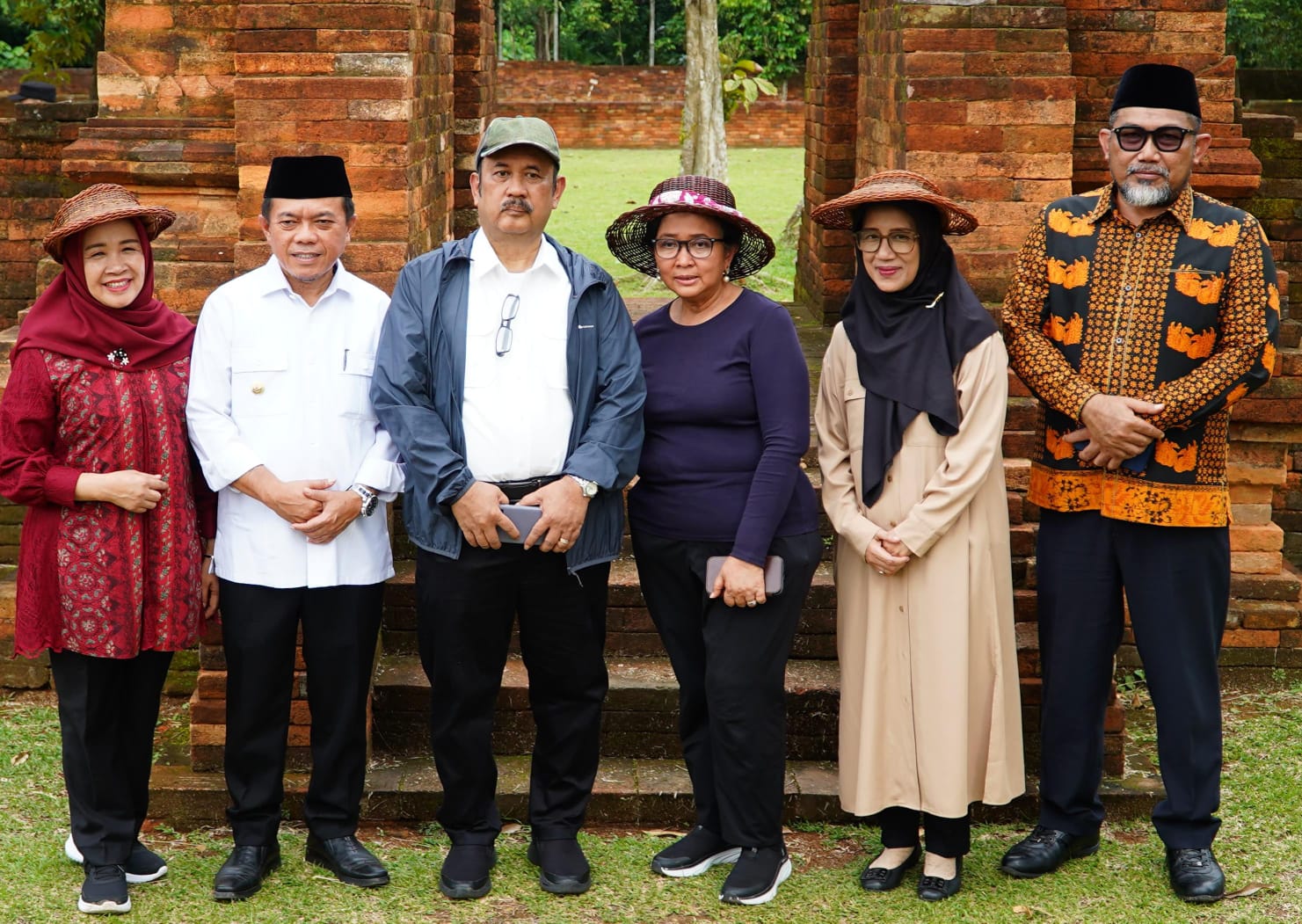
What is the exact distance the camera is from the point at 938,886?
13.0 ft

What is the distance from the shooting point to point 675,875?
410cm

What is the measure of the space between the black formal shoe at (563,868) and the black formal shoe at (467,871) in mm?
147

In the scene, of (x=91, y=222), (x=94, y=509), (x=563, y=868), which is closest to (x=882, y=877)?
(x=563, y=868)

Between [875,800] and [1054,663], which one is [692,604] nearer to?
[875,800]

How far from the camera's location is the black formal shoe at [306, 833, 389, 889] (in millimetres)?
4008

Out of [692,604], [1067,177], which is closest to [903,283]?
[692,604]

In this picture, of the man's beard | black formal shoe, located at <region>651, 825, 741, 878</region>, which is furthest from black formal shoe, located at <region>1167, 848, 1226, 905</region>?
the man's beard

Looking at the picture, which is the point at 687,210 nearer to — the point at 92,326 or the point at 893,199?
the point at 893,199

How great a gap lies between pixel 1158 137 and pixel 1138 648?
1389mm

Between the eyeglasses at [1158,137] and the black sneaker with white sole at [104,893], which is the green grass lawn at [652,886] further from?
the eyeglasses at [1158,137]

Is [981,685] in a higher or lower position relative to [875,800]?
higher

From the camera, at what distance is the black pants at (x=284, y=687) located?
12.8 ft

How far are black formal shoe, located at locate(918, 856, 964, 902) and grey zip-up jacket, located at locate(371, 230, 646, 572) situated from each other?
1.27 meters

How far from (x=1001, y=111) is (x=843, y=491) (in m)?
1.97
